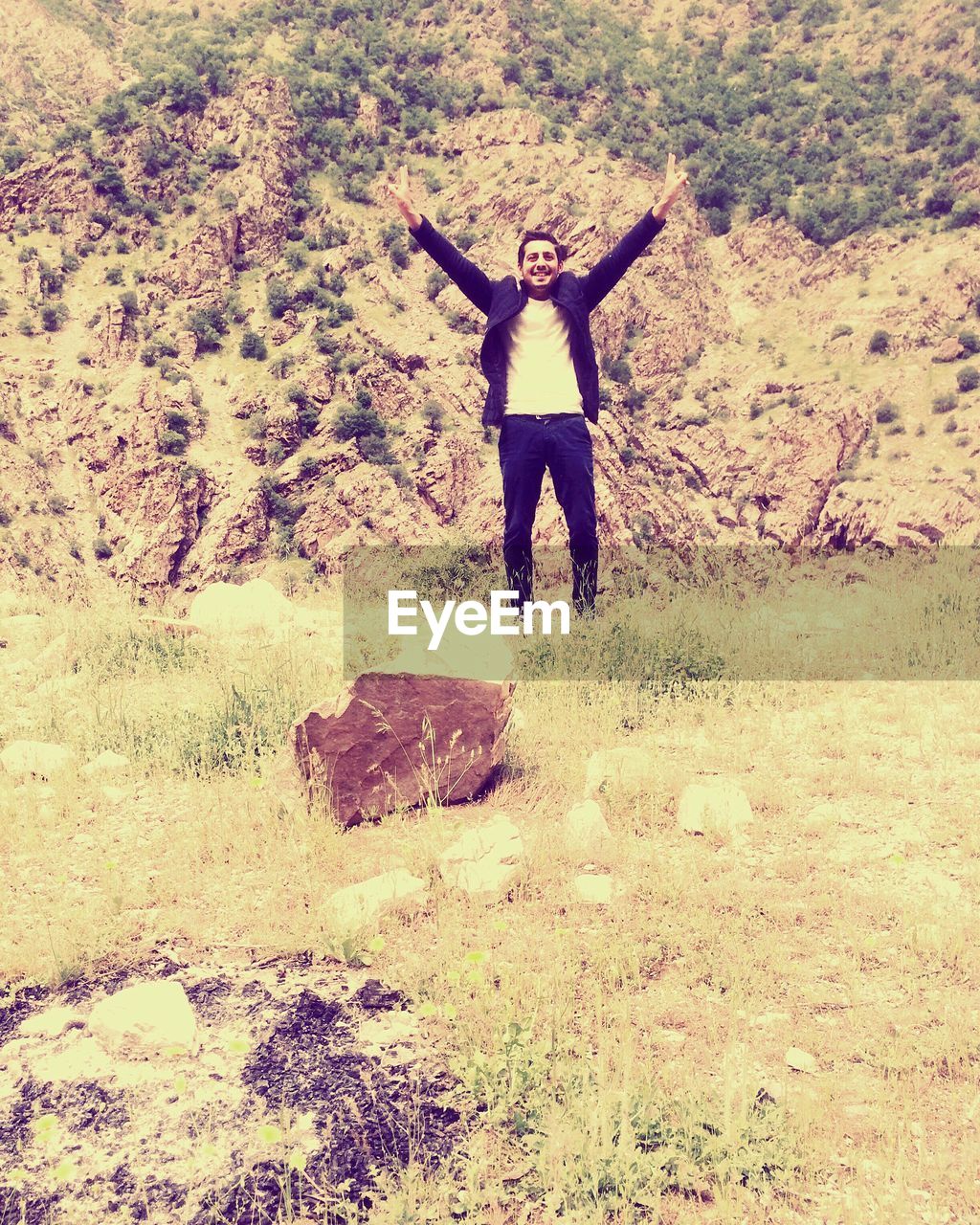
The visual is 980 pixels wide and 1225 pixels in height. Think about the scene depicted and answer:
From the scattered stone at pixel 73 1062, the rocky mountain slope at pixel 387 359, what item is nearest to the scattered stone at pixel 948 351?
the rocky mountain slope at pixel 387 359

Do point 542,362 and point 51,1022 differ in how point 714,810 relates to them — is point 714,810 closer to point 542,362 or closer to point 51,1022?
point 51,1022

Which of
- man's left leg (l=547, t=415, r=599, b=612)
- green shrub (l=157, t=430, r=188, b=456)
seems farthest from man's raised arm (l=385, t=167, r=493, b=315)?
green shrub (l=157, t=430, r=188, b=456)

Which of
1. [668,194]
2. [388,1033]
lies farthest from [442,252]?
[388,1033]

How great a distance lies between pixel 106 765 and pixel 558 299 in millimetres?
3766

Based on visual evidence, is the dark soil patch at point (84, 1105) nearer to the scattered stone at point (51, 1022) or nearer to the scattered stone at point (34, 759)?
the scattered stone at point (51, 1022)

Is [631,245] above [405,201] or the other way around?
the other way around

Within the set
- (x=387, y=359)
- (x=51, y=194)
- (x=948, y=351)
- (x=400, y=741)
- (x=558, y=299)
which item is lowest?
(x=400, y=741)

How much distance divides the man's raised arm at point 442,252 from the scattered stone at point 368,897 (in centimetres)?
351

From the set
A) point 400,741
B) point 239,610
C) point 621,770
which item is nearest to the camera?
point 400,741

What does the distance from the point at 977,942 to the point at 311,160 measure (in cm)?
6626

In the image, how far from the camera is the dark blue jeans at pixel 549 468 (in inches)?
230

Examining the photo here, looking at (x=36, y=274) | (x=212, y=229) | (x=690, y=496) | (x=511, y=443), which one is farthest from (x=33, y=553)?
(x=511, y=443)

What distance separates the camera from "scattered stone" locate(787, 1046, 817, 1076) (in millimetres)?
2471

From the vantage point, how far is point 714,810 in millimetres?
3865
